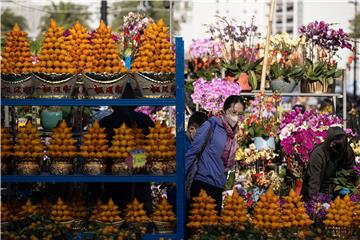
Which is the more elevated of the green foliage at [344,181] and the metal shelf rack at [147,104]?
the metal shelf rack at [147,104]

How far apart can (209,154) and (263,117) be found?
16.2 feet

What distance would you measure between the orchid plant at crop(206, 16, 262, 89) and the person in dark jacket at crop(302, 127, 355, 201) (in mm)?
4529

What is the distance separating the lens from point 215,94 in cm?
1227

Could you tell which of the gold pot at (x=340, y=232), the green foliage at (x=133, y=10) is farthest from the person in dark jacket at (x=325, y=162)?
the green foliage at (x=133, y=10)

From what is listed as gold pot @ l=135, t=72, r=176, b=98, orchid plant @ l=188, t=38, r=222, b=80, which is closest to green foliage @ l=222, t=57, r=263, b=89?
orchid plant @ l=188, t=38, r=222, b=80

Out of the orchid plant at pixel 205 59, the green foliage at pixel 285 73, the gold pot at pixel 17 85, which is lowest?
the gold pot at pixel 17 85

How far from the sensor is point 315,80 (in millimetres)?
13719

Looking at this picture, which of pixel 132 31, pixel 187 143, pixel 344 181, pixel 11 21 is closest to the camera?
pixel 187 143

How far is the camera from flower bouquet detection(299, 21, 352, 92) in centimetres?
1357

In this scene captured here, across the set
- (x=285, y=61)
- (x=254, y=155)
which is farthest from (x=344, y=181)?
(x=285, y=61)

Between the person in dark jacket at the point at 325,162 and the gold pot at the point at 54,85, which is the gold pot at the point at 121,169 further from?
the person in dark jacket at the point at 325,162

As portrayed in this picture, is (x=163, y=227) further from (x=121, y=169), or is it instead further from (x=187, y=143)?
(x=187, y=143)

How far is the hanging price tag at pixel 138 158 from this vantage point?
7.14 metres

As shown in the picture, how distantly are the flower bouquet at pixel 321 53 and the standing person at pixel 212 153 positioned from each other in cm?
572
